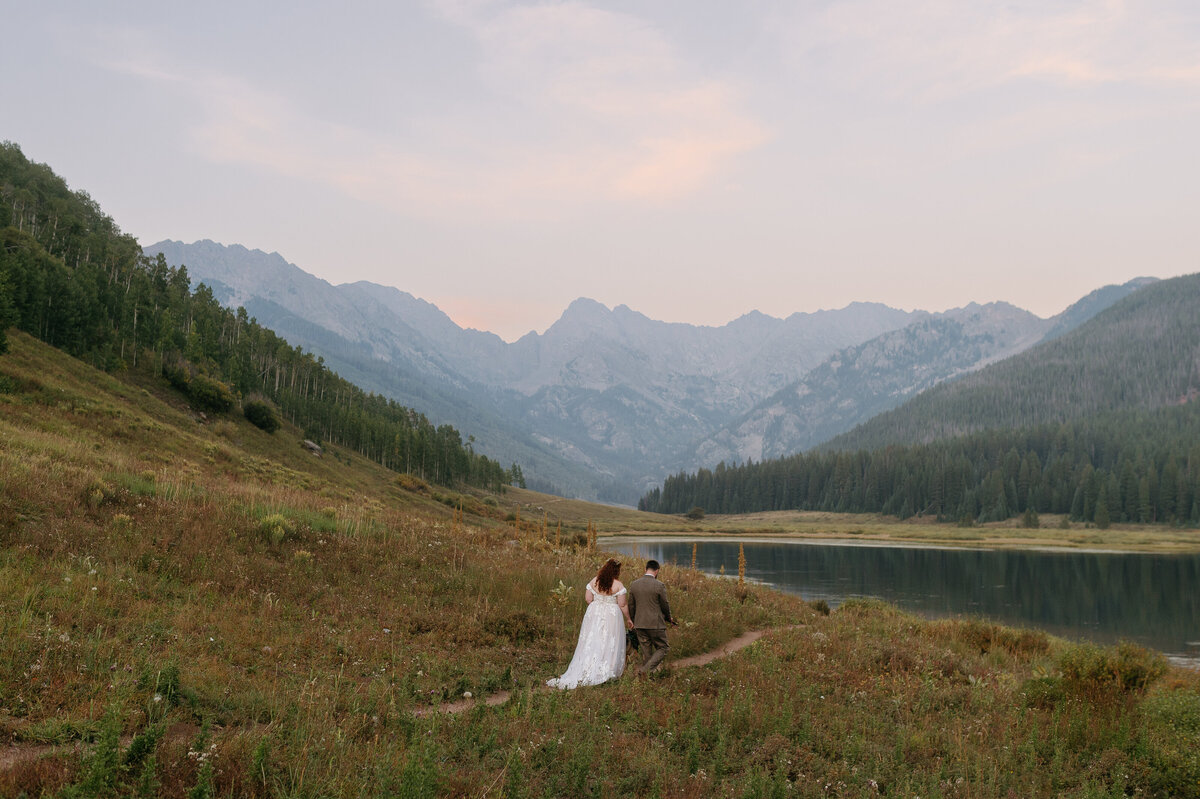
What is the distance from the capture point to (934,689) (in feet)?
50.1

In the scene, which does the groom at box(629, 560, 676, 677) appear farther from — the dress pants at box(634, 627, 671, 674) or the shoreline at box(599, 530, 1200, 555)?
the shoreline at box(599, 530, 1200, 555)

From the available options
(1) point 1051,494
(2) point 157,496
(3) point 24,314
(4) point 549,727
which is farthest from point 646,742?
(1) point 1051,494

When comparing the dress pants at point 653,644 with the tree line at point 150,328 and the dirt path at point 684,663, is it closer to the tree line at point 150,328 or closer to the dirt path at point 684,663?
the dirt path at point 684,663

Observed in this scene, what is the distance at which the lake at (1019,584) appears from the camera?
146ft

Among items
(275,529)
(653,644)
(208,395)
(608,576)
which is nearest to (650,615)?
(653,644)

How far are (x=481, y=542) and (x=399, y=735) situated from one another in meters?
16.9

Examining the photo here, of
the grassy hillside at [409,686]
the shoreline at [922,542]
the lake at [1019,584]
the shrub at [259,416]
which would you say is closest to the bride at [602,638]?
the grassy hillside at [409,686]

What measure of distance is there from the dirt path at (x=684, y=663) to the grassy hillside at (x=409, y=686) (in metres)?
0.30

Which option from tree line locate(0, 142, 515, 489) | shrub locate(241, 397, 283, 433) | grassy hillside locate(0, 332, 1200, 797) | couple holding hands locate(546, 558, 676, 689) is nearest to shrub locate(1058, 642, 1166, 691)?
grassy hillside locate(0, 332, 1200, 797)

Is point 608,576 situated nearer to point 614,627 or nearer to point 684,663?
point 614,627

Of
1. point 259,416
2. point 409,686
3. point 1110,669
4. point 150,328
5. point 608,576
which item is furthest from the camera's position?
point 150,328

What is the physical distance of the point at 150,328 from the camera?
275ft

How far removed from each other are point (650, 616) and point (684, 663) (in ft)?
7.83

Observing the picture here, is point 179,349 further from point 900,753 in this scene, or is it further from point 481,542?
point 900,753
